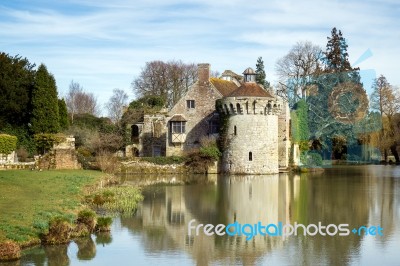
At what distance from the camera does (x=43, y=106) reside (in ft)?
133

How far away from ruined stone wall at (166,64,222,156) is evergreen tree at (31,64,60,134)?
25.6 feet

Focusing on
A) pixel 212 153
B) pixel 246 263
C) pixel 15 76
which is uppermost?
pixel 15 76

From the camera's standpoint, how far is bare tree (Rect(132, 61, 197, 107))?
63.1 meters

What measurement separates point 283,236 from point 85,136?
31.1 meters

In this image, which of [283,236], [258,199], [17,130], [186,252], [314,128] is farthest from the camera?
[314,128]

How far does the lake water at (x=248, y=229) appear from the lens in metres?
13.1

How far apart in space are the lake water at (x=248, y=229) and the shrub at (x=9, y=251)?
0.23 meters

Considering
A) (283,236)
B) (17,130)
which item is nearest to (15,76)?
(17,130)

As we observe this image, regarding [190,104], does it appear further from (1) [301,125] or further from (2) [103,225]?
(2) [103,225]

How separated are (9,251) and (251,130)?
2637 centimetres

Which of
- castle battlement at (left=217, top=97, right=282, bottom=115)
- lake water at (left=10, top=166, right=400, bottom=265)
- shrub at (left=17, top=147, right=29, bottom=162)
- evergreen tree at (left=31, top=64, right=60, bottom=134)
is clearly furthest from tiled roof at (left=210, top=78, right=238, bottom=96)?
lake water at (left=10, top=166, right=400, bottom=265)

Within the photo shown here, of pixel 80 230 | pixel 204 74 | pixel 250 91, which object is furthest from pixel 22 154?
pixel 80 230

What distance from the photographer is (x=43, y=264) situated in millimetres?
12430

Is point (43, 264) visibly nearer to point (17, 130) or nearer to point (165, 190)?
point (165, 190)
